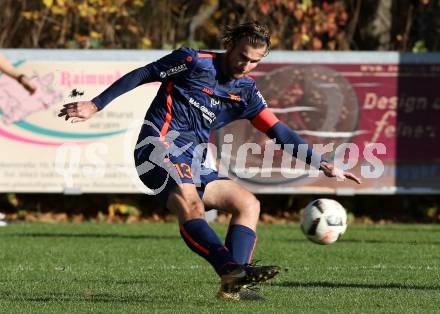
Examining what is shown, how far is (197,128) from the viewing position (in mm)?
7453

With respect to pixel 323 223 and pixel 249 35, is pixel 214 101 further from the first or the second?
pixel 323 223

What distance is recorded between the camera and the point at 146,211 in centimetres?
1744

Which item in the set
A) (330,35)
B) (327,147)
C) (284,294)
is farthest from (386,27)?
(284,294)

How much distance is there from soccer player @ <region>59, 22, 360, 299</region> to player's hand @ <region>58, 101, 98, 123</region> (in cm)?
10

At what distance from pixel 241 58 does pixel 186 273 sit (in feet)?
9.18

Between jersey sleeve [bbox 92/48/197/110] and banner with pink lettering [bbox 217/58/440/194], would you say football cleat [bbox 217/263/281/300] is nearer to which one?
jersey sleeve [bbox 92/48/197/110]

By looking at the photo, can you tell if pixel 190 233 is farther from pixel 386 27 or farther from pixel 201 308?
pixel 386 27

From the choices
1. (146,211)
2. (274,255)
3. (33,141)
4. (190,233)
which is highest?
(190,233)

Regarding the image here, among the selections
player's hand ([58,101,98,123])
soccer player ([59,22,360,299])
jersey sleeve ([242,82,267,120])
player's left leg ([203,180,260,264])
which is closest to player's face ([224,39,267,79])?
soccer player ([59,22,360,299])

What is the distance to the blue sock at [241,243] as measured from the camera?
24.2 feet

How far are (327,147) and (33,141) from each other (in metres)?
4.48

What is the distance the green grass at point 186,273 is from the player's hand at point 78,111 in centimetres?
119

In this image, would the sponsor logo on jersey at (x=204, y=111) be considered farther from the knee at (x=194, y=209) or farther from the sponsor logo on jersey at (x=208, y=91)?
the knee at (x=194, y=209)

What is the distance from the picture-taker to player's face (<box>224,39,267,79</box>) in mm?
7145
